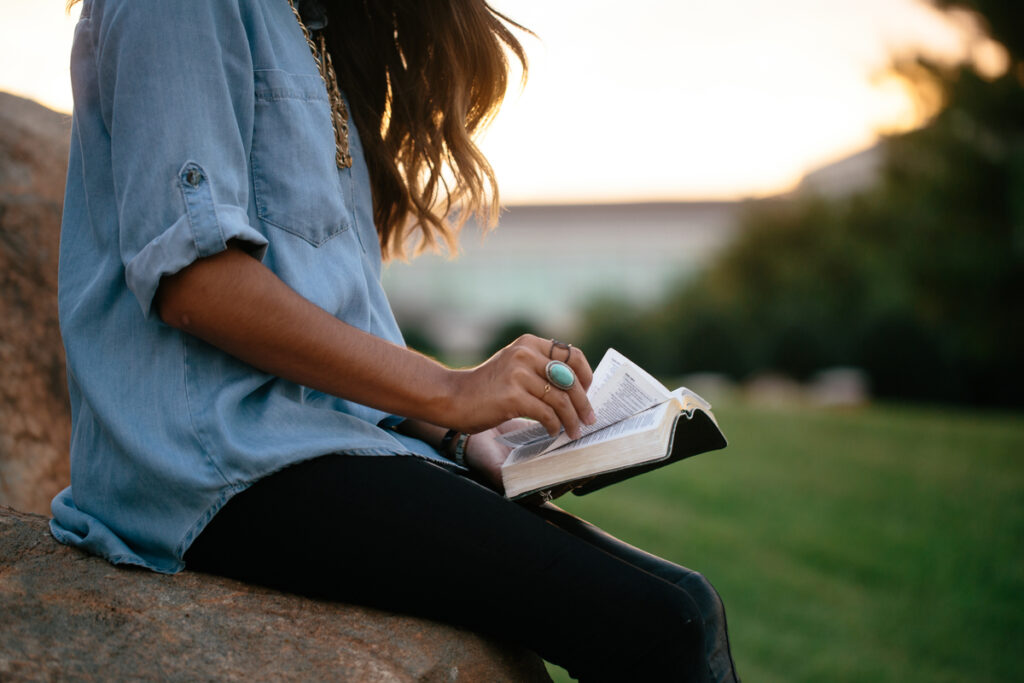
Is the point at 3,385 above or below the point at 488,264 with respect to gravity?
above

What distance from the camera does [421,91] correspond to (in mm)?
2029

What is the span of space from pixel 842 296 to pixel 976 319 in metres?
6.66

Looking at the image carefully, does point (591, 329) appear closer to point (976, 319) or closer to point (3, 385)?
point (976, 319)

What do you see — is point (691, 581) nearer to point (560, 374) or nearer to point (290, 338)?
point (560, 374)

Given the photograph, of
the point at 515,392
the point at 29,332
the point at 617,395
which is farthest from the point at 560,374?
the point at 29,332

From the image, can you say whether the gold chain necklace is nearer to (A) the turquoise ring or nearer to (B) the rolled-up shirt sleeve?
(B) the rolled-up shirt sleeve

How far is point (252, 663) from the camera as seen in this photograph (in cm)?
140

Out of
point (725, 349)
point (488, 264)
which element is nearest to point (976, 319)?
point (725, 349)

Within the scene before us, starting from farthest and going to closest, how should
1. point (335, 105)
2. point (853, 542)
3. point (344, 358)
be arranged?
point (853, 542) < point (335, 105) < point (344, 358)

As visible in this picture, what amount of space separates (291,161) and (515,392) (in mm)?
547

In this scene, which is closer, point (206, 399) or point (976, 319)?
point (206, 399)

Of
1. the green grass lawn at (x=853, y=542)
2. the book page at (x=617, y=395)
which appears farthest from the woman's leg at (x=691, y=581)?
the green grass lawn at (x=853, y=542)

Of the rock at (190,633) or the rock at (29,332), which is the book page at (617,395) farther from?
the rock at (29,332)

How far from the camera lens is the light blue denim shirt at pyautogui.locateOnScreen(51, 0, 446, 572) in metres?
1.28
